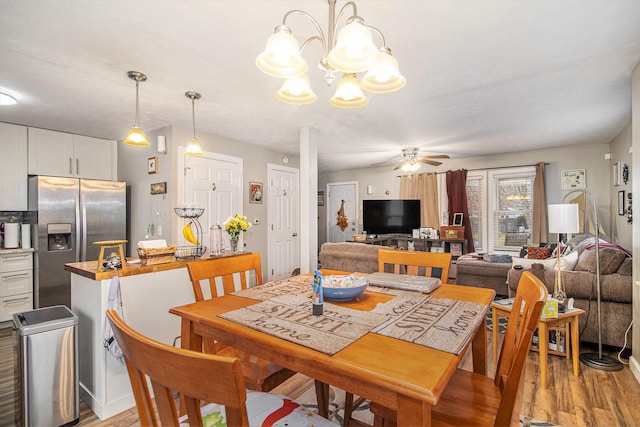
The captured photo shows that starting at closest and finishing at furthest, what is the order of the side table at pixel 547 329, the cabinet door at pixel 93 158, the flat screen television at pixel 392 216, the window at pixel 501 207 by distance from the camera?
the side table at pixel 547 329
the cabinet door at pixel 93 158
the window at pixel 501 207
the flat screen television at pixel 392 216

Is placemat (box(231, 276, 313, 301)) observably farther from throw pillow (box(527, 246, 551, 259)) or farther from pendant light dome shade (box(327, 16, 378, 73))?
throw pillow (box(527, 246, 551, 259))

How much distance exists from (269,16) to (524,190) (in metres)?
5.63

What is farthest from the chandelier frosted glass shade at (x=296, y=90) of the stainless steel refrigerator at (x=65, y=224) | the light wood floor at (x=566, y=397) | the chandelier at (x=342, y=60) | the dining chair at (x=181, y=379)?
the stainless steel refrigerator at (x=65, y=224)

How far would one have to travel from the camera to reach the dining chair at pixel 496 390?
3.07 feet

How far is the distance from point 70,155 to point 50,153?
201mm

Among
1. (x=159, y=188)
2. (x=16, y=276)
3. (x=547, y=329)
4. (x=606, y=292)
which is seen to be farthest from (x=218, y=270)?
(x=16, y=276)

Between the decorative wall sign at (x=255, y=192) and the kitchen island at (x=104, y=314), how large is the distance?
8.78 feet

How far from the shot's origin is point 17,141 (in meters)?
3.72

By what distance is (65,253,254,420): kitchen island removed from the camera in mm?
1939

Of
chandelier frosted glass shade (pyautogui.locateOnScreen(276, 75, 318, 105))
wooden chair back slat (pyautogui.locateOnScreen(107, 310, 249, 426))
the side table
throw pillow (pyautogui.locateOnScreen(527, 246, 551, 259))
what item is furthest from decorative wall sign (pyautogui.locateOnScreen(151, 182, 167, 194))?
throw pillow (pyautogui.locateOnScreen(527, 246, 551, 259))

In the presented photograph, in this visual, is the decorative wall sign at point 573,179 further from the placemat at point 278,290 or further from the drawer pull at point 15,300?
the drawer pull at point 15,300

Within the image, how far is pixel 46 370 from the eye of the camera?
70.8 inches

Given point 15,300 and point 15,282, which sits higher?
point 15,282

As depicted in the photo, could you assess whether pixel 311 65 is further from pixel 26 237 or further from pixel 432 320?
pixel 26 237
